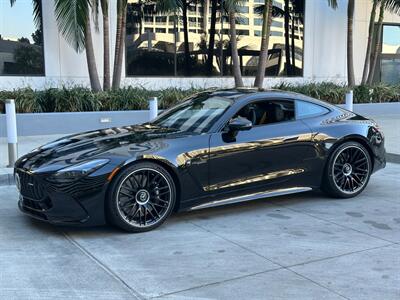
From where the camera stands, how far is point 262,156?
5.76 m

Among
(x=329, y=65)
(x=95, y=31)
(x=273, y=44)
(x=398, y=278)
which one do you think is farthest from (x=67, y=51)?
(x=398, y=278)

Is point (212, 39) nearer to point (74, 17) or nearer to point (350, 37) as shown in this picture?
point (350, 37)

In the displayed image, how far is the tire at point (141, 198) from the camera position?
4.95 m

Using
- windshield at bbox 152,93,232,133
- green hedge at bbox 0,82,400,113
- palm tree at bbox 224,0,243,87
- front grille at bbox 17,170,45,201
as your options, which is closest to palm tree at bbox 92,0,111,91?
green hedge at bbox 0,82,400,113

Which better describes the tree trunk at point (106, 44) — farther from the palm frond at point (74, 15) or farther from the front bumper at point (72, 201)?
the front bumper at point (72, 201)

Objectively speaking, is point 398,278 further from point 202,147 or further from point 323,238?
point 202,147

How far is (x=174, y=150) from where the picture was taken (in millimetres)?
5266

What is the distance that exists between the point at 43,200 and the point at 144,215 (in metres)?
1.00

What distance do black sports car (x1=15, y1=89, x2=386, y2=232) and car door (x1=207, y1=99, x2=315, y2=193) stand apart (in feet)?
0.04

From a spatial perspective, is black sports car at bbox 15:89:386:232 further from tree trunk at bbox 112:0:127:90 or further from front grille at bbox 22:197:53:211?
tree trunk at bbox 112:0:127:90

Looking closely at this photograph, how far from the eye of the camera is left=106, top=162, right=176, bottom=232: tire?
4953 mm

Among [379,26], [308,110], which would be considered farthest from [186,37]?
[308,110]

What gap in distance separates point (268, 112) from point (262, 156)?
62 centimetres

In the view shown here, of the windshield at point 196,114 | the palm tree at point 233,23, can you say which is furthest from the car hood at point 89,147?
the palm tree at point 233,23
